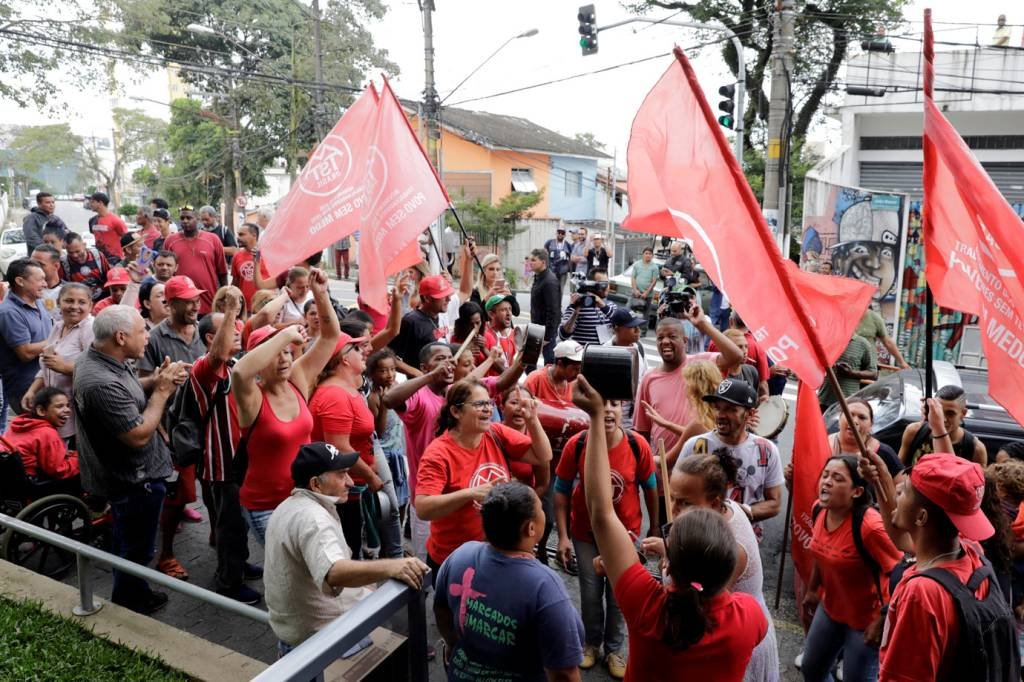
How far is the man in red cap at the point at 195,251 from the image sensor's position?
9.03m

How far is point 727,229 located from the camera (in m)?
3.83

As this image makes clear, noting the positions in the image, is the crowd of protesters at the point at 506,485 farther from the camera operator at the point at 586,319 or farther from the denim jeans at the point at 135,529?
the camera operator at the point at 586,319

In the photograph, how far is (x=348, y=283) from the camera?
2595 cm

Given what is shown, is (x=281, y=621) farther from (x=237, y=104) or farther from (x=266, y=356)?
(x=237, y=104)

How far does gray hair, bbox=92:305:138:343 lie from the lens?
4473mm

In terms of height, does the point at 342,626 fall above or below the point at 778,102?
below

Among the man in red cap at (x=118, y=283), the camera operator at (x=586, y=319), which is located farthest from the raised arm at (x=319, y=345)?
the man in red cap at (x=118, y=283)

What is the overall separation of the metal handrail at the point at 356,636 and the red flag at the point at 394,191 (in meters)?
3.44

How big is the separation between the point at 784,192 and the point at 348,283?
15.1 m

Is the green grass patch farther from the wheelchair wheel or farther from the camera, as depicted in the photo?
the camera

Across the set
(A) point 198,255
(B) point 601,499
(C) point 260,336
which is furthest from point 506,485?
(A) point 198,255

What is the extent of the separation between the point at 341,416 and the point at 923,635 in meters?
3.19

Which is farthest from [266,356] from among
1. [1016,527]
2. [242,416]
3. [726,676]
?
[1016,527]

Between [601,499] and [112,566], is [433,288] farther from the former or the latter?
[601,499]
